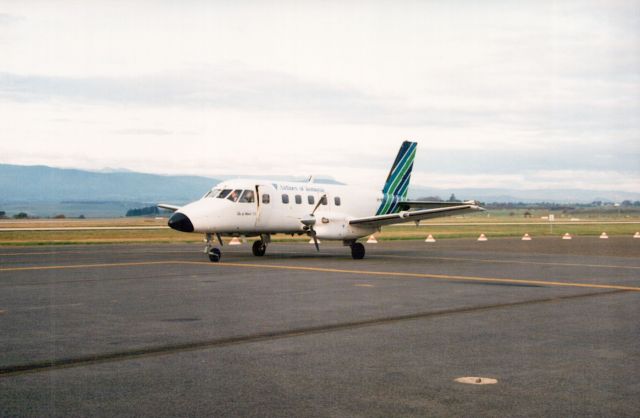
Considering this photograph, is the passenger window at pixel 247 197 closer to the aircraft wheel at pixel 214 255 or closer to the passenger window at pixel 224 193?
the passenger window at pixel 224 193

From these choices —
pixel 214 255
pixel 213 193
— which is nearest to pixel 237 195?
pixel 213 193

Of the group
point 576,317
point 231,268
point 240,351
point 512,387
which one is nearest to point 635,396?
point 512,387

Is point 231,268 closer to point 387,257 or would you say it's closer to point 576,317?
point 387,257

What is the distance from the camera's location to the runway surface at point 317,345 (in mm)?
6629

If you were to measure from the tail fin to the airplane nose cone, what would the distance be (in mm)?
10981

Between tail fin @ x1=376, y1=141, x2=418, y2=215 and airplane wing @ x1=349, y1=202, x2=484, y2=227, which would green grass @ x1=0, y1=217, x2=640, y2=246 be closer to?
tail fin @ x1=376, y1=141, x2=418, y2=215

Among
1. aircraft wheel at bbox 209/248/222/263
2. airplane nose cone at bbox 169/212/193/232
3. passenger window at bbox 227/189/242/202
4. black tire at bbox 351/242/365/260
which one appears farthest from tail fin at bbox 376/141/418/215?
airplane nose cone at bbox 169/212/193/232

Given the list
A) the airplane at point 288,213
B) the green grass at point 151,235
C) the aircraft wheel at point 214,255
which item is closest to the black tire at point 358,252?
the airplane at point 288,213

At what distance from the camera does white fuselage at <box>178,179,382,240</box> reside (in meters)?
25.5

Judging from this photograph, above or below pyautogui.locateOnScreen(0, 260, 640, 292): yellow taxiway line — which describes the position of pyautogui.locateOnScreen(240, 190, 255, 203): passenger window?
above

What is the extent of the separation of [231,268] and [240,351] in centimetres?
1340

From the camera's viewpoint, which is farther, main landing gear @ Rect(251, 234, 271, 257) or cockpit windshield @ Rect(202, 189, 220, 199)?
main landing gear @ Rect(251, 234, 271, 257)

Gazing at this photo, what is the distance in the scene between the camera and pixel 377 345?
9484 mm

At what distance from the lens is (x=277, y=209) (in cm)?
2745
